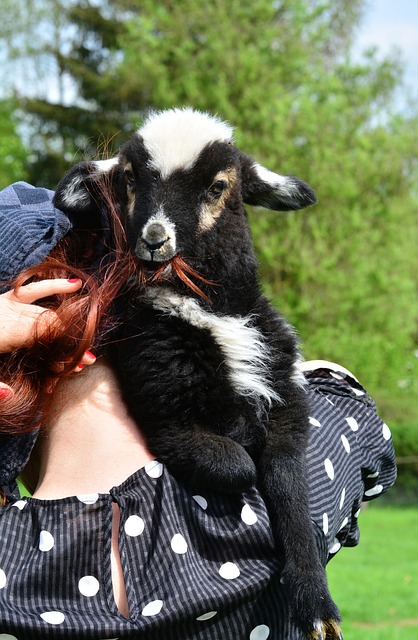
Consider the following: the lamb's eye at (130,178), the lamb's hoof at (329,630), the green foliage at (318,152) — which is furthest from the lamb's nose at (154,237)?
the green foliage at (318,152)

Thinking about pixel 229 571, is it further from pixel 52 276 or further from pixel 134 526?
pixel 52 276

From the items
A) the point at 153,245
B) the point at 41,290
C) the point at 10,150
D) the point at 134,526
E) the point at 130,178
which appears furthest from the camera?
the point at 10,150

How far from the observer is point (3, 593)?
6.20 feet

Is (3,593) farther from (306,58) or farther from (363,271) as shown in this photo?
(306,58)

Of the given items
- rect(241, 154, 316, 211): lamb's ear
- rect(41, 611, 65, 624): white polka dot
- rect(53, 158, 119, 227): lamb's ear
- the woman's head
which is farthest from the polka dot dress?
rect(241, 154, 316, 211): lamb's ear

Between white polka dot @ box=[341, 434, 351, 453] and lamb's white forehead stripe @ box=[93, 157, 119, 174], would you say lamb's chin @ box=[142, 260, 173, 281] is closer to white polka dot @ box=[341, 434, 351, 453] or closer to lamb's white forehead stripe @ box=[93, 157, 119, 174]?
lamb's white forehead stripe @ box=[93, 157, 119, 174]

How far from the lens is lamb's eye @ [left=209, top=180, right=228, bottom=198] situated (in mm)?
2639

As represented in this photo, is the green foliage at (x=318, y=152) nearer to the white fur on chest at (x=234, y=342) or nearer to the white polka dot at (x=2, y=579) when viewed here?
the white fur on chest at (x=234, y=342)

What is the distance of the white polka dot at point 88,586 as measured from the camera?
193cm

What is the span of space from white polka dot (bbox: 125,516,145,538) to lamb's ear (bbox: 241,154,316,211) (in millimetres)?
1307

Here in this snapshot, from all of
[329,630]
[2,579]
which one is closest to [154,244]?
[2,579]

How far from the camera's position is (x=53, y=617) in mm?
1870

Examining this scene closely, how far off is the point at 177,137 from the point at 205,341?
0.71m

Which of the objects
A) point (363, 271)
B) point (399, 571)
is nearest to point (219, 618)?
point (399, 571)
